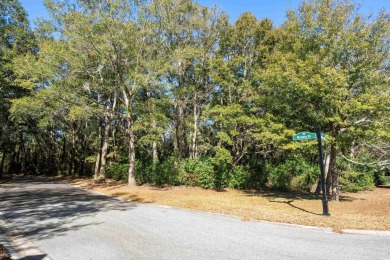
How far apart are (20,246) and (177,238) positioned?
3367 millimetres

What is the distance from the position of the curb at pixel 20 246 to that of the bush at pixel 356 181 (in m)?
23.6

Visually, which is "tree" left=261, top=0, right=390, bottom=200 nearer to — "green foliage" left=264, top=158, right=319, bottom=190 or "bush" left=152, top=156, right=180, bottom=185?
"green foliage" left=264, top=158, right=319, bottom=190

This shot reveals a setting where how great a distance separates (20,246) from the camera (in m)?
6.34

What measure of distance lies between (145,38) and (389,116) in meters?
15.3

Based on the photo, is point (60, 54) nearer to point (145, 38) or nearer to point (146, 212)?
point (145, 38)

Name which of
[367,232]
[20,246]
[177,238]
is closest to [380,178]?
[367,232]

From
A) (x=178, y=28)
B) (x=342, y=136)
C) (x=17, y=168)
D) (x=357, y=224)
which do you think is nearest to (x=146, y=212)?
(x=357, y=224)

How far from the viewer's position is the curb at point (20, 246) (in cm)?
562

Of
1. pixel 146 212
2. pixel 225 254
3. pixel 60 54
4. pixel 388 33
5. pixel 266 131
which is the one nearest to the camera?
pixel 225 254

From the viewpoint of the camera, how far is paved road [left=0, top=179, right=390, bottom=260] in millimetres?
5805

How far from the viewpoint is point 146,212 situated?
1090cm

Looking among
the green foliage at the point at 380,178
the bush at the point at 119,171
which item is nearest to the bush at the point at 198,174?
the bush at the point at 119,171

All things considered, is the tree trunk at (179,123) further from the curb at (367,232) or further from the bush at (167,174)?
the curb at (367,232)

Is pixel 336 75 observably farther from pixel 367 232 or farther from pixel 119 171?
pixel 119 171
